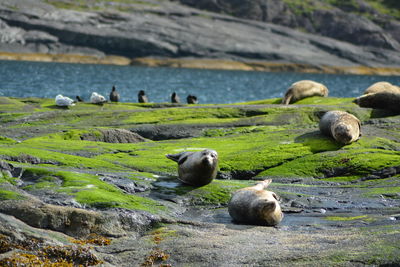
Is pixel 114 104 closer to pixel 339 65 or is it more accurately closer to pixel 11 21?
pixel 11 21

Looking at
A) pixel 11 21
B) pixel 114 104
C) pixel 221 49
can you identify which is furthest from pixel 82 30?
pixel 114 104

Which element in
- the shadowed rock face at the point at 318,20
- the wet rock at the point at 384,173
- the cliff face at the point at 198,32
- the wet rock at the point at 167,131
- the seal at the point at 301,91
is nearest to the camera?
the wet rock at the point at 384,173

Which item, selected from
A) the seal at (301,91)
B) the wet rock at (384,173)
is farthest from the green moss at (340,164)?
the seal at (301,91)

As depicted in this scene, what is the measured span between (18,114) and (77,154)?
1027 cm

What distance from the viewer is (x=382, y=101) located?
28438mm

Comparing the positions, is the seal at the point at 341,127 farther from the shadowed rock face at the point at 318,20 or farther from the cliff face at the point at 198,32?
the shadowed rock face at the point at 318,20

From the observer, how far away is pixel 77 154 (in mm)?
19547

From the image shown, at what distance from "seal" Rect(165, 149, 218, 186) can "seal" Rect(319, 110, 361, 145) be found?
639cm

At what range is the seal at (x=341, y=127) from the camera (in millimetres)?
21641

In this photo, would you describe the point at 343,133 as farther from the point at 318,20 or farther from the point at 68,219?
the point at 318,20

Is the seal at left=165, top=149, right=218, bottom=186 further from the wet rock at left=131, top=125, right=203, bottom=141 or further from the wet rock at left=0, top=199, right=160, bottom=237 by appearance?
the wet rock at left=131, top=125, right=203, bottom=141

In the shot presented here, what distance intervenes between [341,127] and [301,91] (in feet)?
43.6

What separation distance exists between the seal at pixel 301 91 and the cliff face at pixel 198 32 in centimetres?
11944

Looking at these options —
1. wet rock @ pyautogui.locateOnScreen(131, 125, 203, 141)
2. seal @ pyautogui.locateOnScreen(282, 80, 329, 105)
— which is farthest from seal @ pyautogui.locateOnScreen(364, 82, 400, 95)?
wet rock @ pyautogui.locateOnScreen(131, 125, 203, 141)
